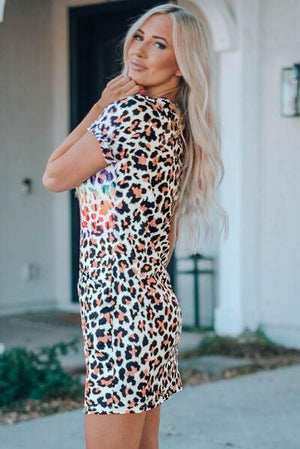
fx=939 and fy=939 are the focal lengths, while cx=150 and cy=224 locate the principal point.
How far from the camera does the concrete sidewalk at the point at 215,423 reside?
4.53 meters

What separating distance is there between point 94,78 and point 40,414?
4207 mm

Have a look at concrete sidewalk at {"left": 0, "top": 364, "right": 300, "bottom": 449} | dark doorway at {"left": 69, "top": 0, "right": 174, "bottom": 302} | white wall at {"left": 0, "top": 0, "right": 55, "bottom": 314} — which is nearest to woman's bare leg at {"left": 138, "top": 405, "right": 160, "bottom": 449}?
concrete sidewalk at {"left": 0, "top": 364, "right": 300, "bottom": 449}

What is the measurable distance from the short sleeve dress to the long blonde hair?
10 centimetres

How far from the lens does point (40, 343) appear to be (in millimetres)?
7141

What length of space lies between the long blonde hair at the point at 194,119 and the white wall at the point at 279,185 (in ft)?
13.8

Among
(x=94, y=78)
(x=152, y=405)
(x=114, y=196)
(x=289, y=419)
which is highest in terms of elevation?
(x=94, y=78)

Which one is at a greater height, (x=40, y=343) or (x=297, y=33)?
(x=297, y=33)

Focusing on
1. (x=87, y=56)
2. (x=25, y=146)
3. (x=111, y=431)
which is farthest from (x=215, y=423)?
(x=87, y=56)

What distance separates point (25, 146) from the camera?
848 centimetres

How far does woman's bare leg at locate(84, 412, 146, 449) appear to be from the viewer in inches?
97.4

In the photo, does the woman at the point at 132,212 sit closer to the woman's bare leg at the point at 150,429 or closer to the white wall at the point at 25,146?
the woman's bare leg at the point at 150,429

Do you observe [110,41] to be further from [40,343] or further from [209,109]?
[209,109]

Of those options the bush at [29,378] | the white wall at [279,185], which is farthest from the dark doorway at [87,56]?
the bush at [29,378]

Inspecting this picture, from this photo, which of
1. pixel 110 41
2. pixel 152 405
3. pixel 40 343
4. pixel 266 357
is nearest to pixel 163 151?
pixel 152 405
